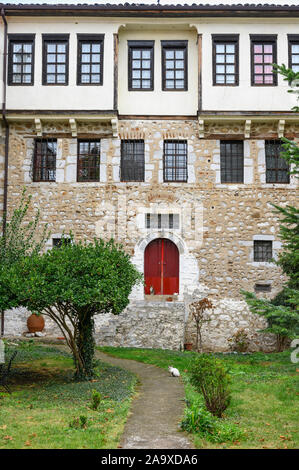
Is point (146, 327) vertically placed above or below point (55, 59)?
below

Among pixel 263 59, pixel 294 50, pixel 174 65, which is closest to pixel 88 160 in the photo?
pixel 174 65

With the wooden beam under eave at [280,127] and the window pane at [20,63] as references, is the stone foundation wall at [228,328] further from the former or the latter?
the window pane at [20,63]

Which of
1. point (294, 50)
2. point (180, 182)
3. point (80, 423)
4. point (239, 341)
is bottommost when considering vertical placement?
point (80, 423)

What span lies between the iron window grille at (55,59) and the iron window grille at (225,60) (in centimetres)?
521

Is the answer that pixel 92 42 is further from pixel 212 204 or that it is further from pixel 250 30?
pixel 212 204

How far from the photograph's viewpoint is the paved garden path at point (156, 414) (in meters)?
6.96

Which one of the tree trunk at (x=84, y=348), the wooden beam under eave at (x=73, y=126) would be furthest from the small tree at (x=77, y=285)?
the wooden beam under eave at (x=73, y=126)

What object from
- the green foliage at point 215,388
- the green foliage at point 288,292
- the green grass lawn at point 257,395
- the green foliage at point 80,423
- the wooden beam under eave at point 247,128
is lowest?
the green grass lawn at point 257,395

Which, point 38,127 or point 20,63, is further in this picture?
point 20,63

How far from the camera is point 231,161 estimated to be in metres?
18.7

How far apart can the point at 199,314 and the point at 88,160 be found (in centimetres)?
666

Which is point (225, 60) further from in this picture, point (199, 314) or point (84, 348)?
point (84, 348)

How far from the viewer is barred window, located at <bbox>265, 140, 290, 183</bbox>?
1852 centimetres
